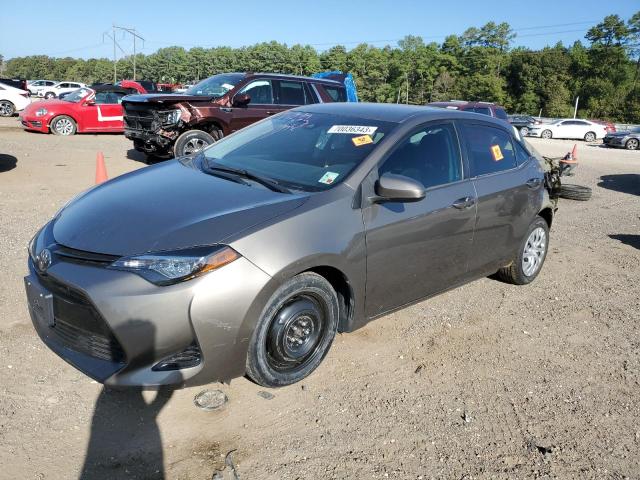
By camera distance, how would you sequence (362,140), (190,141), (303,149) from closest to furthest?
(362,140) < (303,149) < (190,141)

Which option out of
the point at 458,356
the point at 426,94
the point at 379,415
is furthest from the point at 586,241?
the point at 426,94

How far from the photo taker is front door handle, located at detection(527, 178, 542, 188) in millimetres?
4883

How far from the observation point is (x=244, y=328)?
283 centimetres

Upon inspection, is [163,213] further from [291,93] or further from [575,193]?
[575,193]

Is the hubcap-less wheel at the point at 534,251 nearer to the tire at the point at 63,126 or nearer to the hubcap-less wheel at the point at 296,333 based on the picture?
the hubcap-less wheel at the point at 296,333

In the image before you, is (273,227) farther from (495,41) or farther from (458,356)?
(495,41)

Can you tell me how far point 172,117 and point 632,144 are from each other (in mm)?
25008

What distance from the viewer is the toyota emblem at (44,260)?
289cm

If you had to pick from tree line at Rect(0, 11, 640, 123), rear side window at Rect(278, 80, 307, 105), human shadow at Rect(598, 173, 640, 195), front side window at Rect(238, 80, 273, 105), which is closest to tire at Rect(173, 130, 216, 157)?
front side window at Rect(238, 80, 273, 105)

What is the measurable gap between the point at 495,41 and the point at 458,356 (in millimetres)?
92501

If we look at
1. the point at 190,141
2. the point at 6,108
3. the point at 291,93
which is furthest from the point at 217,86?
the point at 6,108

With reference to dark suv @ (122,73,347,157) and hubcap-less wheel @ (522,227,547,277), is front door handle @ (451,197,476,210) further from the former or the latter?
dark suv @ (122,73,347,157)

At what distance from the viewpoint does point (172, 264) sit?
2686mm

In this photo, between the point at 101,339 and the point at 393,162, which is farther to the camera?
the point at 393,162
